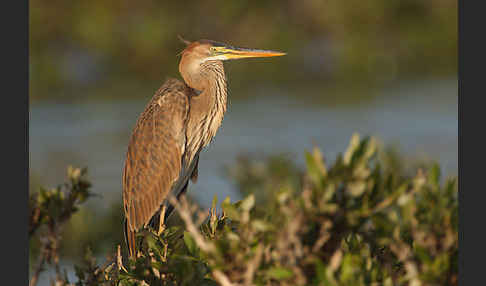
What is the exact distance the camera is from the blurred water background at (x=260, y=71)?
916 centimetres

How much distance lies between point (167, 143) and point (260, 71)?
7.91 m

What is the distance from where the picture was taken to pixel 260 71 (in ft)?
37.2

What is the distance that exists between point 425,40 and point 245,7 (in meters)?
3.27

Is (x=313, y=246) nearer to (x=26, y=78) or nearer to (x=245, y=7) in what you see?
(x=26, y=78)

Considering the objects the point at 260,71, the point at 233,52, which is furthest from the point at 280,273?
the point at 260,71

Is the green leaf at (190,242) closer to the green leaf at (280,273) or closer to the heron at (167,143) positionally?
the green leaf at (280,273)

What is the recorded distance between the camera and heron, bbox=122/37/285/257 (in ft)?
11.5

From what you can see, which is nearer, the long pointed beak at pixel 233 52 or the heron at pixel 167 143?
the heron at pixel 167 143

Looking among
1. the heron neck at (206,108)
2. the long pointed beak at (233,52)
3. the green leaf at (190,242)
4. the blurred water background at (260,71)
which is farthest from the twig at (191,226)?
the blurred water background at (260,71)

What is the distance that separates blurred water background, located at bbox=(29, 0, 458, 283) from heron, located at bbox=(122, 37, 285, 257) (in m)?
4.90

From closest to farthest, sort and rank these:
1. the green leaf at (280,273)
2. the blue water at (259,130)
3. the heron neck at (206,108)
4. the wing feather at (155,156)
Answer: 1. the green leaf at (280,273)
2. the wing feather at (155,156)
3. the heron neck at (206,108)
4. the blue water at (259,130)

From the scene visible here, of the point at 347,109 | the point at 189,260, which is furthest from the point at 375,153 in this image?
the point at 347,109

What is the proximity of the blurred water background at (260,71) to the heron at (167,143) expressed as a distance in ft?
16.1

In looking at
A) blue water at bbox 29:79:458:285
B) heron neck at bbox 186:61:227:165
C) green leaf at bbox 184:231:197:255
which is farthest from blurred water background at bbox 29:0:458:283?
green leaf at bbox 184:231:197:255
